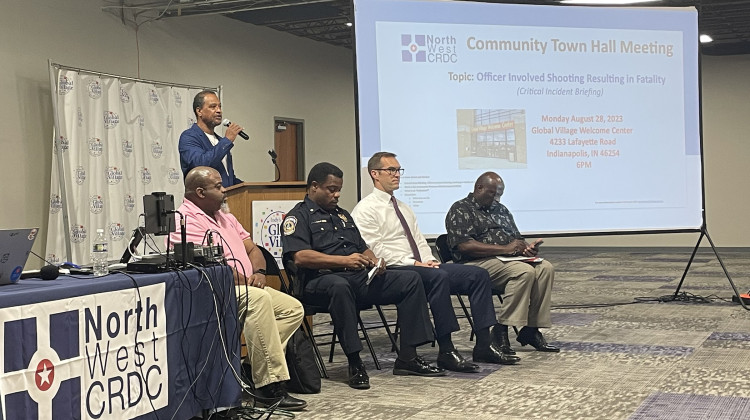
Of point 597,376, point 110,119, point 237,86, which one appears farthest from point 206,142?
point 237,86

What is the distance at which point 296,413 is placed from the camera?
377cm

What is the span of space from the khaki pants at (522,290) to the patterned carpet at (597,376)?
Answer: 22 cm

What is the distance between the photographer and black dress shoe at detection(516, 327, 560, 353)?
17.0ft

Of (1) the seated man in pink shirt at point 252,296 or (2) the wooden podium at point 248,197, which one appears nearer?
(1) the seated man in pink shirt at point 252,296

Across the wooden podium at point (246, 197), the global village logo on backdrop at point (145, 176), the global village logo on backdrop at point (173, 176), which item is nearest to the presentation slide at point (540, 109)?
the wooden podium at point (246, 197)

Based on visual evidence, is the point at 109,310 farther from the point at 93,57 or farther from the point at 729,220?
the point at 729,220

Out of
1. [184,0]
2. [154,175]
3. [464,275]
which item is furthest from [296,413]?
[184,0]

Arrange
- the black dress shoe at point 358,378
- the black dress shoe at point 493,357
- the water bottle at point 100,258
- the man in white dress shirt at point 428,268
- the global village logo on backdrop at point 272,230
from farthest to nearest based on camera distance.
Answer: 1. the global village logo on backdrop at point 272,230
2. the black dress shoe at point 493,357
3. the man in white dress shirt at point 428,268
4. the black dress shoe at point 358,378
5. the water bottle at point 100,258

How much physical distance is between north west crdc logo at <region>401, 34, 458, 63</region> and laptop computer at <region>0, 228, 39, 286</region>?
3454mm

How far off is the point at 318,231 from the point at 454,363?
1.01 meters

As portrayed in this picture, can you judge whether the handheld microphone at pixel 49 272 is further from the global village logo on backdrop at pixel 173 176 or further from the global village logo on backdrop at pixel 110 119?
Result: the global village logo on backdrop at pixel 173 176

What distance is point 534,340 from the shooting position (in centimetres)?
522

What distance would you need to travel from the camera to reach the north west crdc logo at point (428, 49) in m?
5.89

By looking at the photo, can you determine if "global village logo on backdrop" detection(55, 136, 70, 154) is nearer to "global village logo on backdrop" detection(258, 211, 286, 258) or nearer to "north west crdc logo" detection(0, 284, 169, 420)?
"global village logo on backdrop" detection(258, 211, 286, 258)
